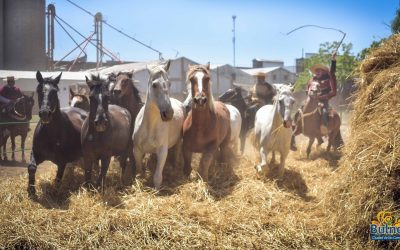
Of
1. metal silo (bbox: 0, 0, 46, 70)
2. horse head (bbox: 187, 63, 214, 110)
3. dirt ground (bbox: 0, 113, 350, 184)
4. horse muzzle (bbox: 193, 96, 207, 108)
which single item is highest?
metal silo (bbox: 0, 0, 46, 70)

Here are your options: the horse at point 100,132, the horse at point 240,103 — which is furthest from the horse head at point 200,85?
the horse at point 240,103

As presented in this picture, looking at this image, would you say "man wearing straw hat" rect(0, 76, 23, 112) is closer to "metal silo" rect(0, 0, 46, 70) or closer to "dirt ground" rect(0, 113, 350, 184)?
"dirt ground" rect(0, 113, 350, 184)

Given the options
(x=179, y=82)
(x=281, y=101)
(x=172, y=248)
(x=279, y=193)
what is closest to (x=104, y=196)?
(x=172, y=248)

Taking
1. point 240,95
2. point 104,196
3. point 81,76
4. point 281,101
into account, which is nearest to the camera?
point 104,196

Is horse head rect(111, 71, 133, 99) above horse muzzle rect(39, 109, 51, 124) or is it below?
above

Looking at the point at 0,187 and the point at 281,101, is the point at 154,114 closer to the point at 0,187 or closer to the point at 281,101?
the point at 281,101

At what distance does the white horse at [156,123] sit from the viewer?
4.71m

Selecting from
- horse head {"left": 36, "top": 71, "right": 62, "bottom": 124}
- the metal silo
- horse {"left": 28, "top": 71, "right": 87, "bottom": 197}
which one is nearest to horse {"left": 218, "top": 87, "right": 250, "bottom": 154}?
horse {"left": 28, "top": 71, "right": 87, "bottom": 197}

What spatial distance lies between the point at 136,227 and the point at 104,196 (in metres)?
1.01

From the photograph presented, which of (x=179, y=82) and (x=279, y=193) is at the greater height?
(x=179, y=82)

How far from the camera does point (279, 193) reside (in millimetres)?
4879

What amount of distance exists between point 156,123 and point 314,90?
5055mm

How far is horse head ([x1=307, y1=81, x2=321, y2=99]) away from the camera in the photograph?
343 inches

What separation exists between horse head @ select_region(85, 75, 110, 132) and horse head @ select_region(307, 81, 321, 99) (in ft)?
18.4
